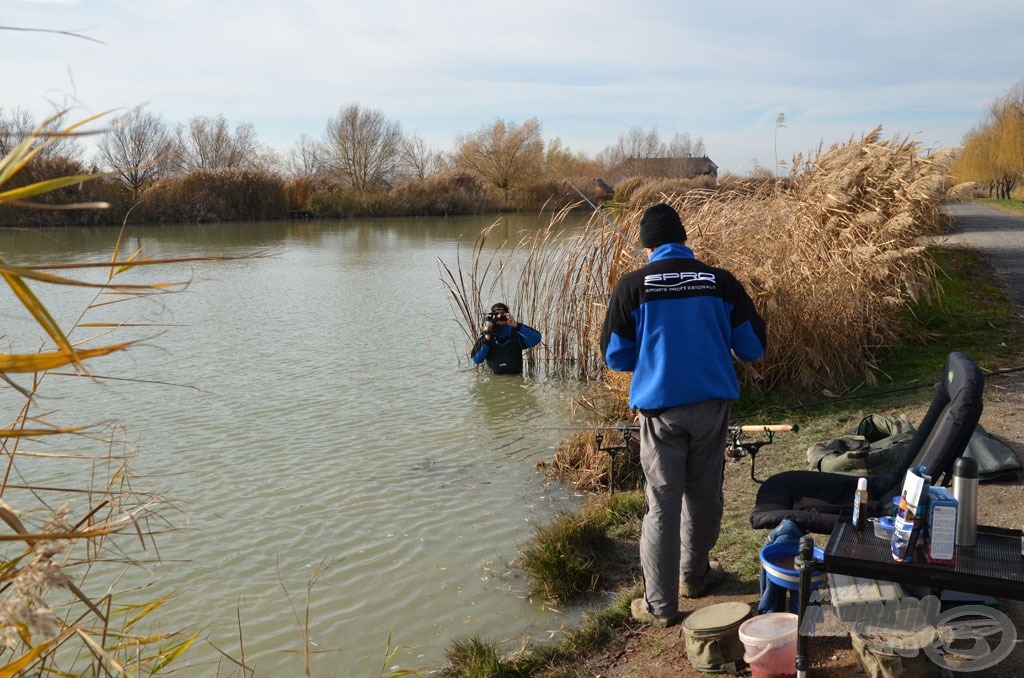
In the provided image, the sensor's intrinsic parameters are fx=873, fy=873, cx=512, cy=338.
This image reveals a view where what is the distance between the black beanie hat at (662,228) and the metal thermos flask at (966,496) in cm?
159

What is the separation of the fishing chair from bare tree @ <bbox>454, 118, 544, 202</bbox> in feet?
135

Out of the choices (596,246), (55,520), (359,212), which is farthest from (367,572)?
(359,212)

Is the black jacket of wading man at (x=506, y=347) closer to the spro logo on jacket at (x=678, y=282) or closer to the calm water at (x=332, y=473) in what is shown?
the calm water at (x=332, y=473)

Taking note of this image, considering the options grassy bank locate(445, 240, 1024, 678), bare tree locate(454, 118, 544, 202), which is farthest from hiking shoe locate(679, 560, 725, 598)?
bare tree locate(454, 118, 544, 202)

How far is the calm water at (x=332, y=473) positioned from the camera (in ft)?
16.8

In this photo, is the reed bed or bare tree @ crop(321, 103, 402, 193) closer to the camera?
the reed bed

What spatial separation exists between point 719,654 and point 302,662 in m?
2.36

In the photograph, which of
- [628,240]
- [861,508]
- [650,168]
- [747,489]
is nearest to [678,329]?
[861,508]

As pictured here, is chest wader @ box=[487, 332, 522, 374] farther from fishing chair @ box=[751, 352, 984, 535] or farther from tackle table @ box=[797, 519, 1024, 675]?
tackle table @ box=[797, 519, 1024, 675]

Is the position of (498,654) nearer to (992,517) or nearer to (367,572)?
(367,572)

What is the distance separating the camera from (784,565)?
3.96 meters

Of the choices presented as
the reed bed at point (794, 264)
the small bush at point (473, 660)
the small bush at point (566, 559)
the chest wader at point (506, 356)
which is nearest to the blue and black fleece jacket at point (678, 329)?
the small bush at point (473, 660)

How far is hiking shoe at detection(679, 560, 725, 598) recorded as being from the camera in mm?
4480

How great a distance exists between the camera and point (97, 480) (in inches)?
293
